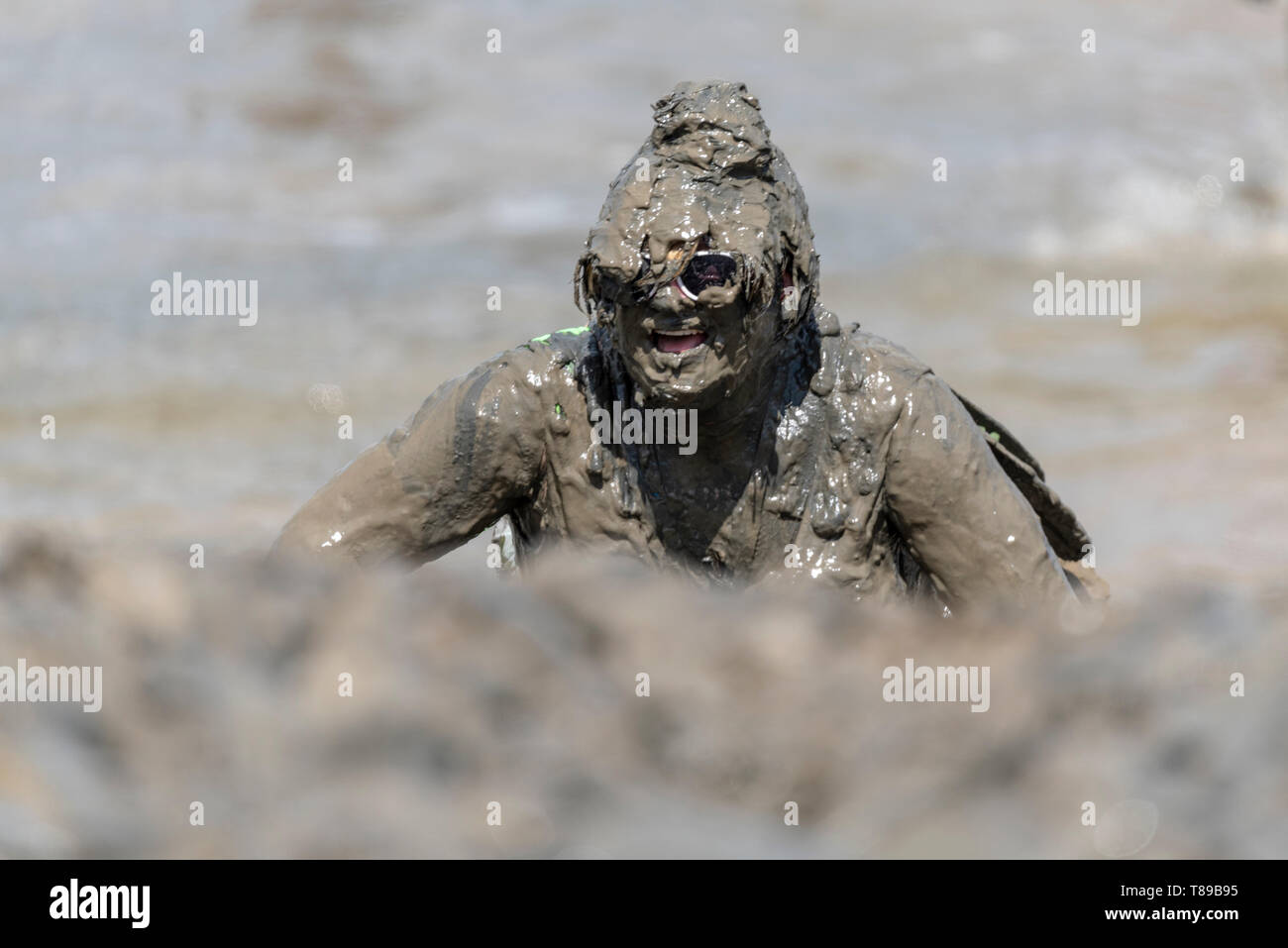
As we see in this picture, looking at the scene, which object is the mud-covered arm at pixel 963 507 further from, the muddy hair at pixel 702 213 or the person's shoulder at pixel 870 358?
the muddy hair at pixel 702 213

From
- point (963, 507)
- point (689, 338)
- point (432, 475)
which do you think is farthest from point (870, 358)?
point (432, 475)

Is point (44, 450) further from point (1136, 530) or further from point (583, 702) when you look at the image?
point (583, 702)

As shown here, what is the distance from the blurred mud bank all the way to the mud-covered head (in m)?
1.97

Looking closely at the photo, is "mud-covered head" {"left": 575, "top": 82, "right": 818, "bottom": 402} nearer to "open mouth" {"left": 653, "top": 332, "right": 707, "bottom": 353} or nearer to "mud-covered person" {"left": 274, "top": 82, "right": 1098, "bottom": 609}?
"open mouth" {"left": 653, "top": 332, "right": 707, "bottom": 353}

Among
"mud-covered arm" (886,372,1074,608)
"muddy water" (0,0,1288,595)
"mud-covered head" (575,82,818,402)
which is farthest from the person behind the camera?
"muddy water" (0,0,1288,595)

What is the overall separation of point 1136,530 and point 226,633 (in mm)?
8521

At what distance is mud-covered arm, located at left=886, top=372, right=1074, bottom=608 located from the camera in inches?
138

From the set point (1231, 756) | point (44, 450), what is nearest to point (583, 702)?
point (1231, 756)

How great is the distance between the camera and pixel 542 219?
13.6 m

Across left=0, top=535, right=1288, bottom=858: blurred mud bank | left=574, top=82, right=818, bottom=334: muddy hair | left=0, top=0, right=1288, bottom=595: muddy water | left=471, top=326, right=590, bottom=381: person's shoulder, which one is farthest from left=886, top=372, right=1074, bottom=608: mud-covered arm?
left=0, top=0, right=1288, bottom=595: muddy water

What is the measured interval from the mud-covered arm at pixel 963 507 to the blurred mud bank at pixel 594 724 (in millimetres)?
2415

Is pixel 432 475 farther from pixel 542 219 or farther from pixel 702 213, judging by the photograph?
pixel 542 219

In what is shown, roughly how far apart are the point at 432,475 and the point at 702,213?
0.86m

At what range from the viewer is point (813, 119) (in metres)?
14.8
